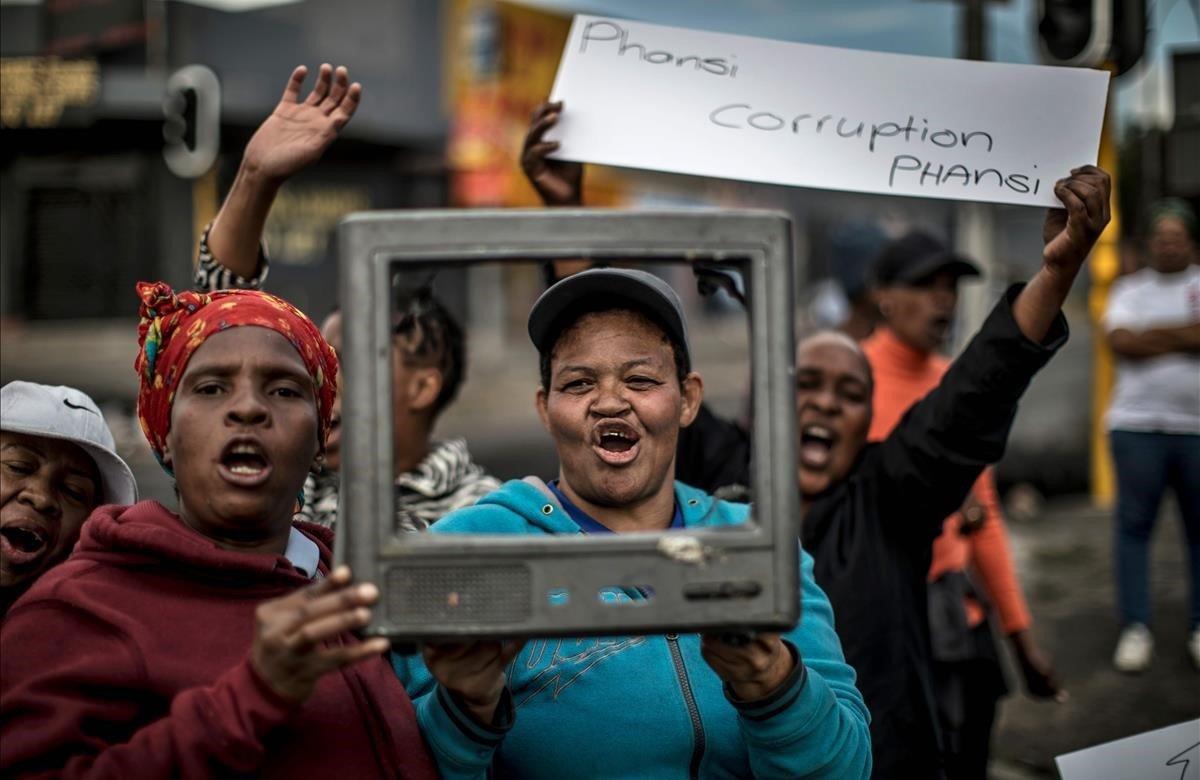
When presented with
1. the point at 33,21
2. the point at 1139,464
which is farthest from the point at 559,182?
the point at 33,21

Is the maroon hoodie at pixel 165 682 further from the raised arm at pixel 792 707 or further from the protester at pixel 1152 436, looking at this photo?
the protester at pixel 1152 436

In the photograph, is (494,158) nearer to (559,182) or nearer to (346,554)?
(559,182)

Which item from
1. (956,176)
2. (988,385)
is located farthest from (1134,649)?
(956,176)

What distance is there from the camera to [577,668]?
191 cm

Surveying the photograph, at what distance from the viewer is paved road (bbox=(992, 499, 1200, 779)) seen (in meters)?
5.30

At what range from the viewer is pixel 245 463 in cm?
171

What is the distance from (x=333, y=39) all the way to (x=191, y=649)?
1697 centimetres

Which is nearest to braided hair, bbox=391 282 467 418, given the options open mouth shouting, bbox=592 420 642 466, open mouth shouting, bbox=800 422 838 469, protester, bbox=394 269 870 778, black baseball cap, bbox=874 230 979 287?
open mouth shouting, bbox=800 422 838 469

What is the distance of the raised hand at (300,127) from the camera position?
7.52 feet

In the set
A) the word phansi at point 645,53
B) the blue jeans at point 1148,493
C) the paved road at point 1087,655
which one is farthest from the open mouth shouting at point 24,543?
the blue jeans at point 1148,493

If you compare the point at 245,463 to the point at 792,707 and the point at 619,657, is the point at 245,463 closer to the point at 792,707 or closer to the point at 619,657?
the point at 619,657

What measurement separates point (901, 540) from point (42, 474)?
1772mm

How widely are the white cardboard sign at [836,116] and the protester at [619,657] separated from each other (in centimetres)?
51

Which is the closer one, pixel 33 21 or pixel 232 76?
pixel 33 21
